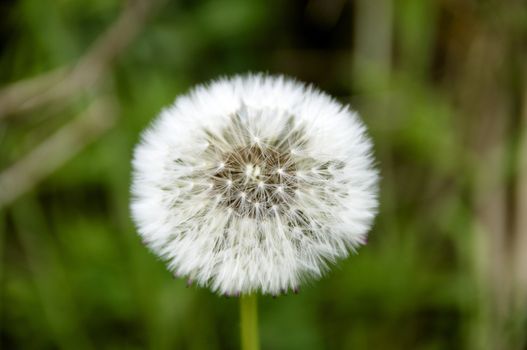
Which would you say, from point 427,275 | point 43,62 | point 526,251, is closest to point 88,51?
point 43,62

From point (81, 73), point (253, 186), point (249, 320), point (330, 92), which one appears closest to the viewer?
point (249, 320)

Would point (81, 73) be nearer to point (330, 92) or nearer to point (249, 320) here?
point (330, 92)

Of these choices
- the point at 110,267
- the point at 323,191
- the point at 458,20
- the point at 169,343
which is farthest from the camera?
the point at 458,20

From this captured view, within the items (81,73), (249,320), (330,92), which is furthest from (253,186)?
(330,92)

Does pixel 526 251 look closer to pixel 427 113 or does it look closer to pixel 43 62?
pixel 427 113

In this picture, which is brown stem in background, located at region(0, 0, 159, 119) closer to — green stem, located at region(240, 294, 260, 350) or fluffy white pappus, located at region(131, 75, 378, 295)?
fluffy white pappus, located at region(131, 75, 378, 295)

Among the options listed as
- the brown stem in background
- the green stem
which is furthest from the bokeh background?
the green stem
